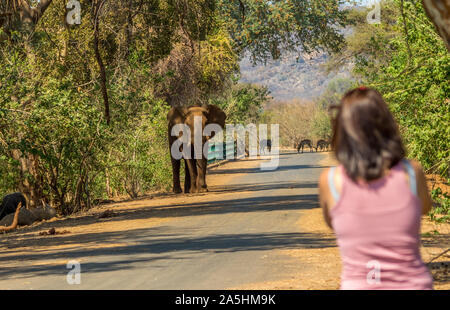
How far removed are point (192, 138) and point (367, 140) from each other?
930 inches

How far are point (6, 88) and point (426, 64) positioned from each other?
303 inches

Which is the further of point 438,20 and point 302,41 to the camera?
point 302,41

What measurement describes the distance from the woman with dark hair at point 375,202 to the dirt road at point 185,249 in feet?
17.6

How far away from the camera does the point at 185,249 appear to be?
12469mm

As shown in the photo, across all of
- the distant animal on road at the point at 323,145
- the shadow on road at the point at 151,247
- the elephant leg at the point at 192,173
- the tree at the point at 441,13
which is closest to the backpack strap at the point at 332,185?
the tree at the point at 441,13

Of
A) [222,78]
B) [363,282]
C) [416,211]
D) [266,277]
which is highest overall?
[222,78]

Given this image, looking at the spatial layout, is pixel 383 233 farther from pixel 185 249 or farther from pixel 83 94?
pixel 83 94

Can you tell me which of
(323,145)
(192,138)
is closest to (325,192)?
(192,138)

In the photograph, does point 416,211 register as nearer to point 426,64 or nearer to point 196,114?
point 426,64

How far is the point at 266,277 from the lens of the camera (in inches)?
381

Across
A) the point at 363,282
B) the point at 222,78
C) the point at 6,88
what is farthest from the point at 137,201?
the point at 363,282

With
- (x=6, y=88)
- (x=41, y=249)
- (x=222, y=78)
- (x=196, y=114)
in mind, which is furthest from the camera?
(x=222, y=78)

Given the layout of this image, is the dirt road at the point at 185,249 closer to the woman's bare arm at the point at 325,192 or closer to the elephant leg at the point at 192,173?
the elephant leg at the point at 192,173

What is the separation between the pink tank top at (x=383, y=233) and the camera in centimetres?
345
